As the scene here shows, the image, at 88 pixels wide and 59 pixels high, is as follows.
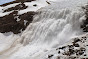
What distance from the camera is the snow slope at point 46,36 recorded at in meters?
11.3

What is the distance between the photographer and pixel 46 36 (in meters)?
12.5

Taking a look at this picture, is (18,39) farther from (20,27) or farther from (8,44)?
(20,27)

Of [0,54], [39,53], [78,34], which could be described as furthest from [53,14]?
[0,54]

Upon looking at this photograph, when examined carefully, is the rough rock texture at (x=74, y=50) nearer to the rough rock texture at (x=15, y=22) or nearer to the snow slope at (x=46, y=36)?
the snow slope at (x=46, y=36)

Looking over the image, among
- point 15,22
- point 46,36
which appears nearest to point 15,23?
point 15,22

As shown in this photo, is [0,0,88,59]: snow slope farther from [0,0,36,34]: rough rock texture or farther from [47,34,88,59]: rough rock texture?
[0,0,36,34]: rough rock texture

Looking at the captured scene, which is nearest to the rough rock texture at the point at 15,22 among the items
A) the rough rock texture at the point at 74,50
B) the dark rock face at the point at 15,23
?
the dark rock face at the point at 15,23

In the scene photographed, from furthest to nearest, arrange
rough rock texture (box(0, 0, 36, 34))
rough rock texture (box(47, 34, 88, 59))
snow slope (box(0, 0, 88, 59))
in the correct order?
1. rough rock texture (box(0, 0, 36, 34))
2. snow slope (box(0, 0, 88, 59))
3. rough rock texture (box(47, 34, 88, 59))

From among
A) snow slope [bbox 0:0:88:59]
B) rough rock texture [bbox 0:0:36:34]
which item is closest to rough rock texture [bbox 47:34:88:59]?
snow slope [bbox 0:0:88:59]

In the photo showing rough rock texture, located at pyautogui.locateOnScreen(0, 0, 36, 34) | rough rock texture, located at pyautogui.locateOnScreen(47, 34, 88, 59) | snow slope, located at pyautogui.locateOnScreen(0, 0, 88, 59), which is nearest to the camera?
rough rock texture, located at pyautogui.locateOnScreen(47, 34, 88, 59)

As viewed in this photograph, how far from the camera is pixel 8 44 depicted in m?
14.0

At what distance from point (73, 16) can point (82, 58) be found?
500 cm

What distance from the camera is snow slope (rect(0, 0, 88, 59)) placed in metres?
11.3

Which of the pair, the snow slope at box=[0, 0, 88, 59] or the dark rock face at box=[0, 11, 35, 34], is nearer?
the snow slope at box=[0, 0, 88, 59]
